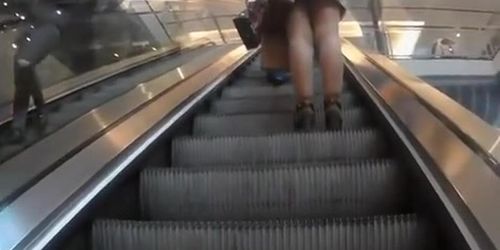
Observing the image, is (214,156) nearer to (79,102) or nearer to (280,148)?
(280,148)

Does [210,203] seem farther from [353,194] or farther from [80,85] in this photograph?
[80,85]

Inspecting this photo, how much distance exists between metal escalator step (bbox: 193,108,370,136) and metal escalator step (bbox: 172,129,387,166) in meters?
0.71

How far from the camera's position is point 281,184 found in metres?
3.20

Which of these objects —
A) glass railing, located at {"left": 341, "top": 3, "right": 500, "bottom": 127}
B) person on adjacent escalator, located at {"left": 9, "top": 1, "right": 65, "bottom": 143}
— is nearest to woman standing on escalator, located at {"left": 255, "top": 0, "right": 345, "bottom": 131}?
person on adjacent escalator, located at {"left": 9, "top": 1, "right": 65, "bottom": 143}

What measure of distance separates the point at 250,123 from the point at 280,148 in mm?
873

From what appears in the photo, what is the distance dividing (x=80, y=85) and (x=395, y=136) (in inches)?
122

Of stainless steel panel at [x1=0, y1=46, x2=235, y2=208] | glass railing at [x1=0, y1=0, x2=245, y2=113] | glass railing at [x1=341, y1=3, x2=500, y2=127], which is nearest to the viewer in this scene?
stainless steel panel at [x1=0, y1=46, x2=235, y2=208]

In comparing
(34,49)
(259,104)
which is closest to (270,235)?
(34,49)

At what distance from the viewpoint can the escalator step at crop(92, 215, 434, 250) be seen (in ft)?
8.43

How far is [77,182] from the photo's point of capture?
260 centimetres

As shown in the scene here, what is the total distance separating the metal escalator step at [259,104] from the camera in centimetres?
544

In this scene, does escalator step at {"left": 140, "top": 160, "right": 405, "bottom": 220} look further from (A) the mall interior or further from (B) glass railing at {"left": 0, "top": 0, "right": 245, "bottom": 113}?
(B) glass railing at {"left": 0, "top": 0, "right": 245, "bottom": 113}

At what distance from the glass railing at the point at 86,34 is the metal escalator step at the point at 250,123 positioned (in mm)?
1060

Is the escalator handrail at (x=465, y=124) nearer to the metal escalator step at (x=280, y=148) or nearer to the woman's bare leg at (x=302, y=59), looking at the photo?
the metal escalator step at (x=280, y=148)
